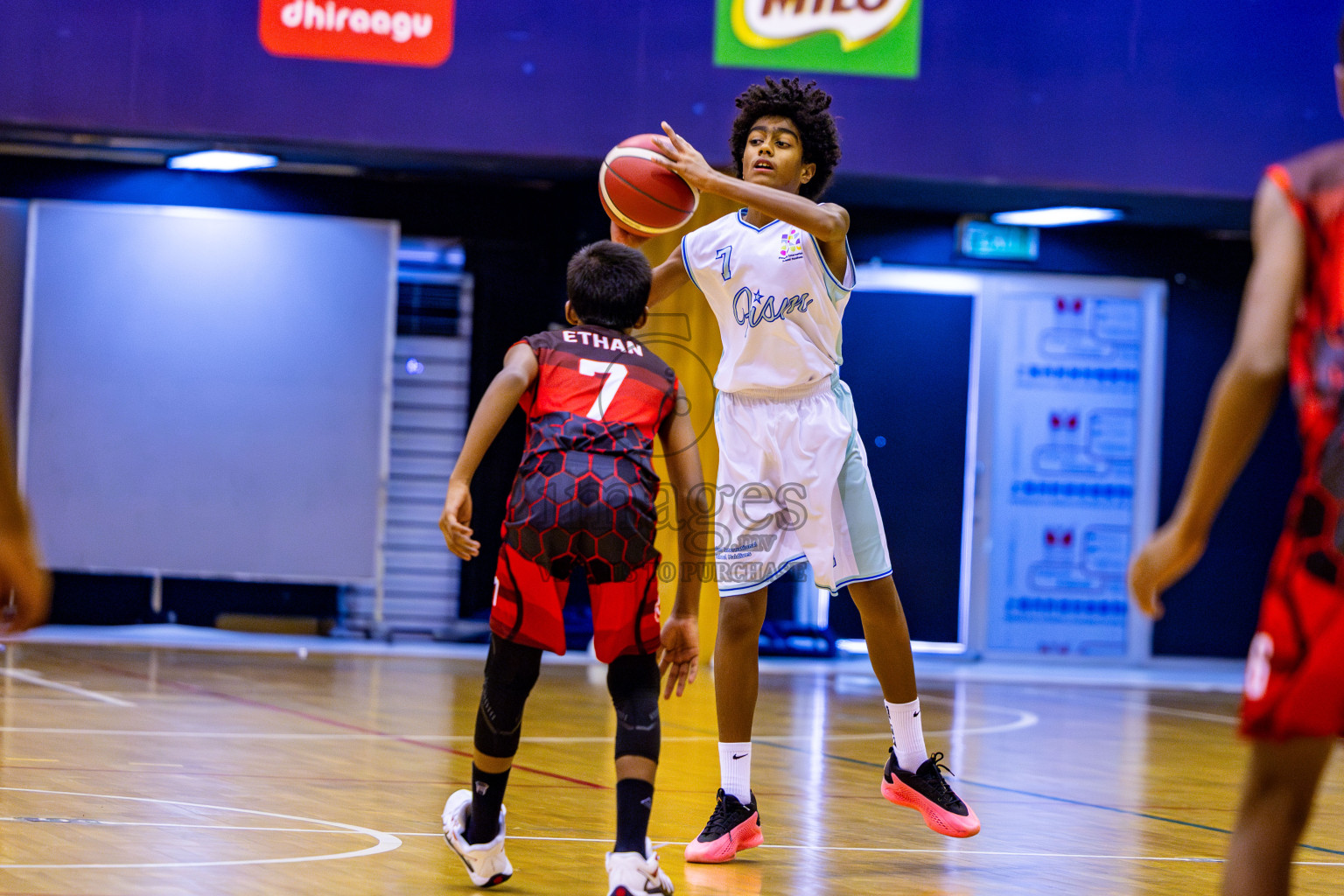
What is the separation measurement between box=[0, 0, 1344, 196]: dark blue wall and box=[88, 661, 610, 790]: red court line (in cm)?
274

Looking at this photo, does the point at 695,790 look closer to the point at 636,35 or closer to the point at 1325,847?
the point at 1325,847

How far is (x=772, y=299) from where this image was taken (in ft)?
11.7

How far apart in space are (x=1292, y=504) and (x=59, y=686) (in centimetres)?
565

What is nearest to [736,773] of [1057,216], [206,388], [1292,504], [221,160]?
[1292,504]

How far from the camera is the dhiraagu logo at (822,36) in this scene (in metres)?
8.05

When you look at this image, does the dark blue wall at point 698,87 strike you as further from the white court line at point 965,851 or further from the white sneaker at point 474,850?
the white sneaker at point 474,850

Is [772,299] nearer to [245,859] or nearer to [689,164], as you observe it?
[689,164]

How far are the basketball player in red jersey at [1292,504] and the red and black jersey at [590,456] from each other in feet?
4.19

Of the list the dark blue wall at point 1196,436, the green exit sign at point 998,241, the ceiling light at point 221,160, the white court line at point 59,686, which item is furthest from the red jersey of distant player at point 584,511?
the dark blue wall at point 1196,436

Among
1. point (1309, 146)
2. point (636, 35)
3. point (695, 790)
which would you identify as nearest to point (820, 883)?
Result: point (695, 790)

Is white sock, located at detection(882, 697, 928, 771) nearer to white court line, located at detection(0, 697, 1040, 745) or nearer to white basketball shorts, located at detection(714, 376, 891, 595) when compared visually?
white basketball shorts, located at detection(714, 376, 891, 595)

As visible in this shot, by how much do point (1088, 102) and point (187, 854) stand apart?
673cm

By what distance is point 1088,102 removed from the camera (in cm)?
837

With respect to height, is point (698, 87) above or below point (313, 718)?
above
